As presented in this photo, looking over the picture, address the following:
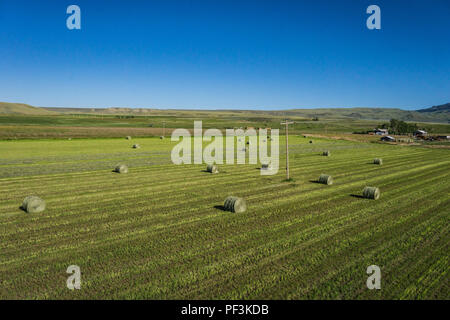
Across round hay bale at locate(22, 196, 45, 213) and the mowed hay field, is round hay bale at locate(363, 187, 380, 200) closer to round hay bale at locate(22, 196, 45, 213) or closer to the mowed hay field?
the mowed hay field

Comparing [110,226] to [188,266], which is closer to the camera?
[188,266]

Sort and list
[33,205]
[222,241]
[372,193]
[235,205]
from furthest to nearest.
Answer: [372,193] → [235,205] → [33,205] → [222,241]

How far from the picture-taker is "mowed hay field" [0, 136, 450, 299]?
33.3 feet

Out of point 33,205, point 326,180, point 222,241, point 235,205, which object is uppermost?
point 326,180

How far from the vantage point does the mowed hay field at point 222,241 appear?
10141 millimetres

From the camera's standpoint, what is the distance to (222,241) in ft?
45.9

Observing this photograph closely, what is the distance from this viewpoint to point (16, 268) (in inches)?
446

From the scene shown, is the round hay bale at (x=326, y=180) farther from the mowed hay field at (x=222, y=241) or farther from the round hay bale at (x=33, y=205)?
the round hay bale at (x=33, y=205)

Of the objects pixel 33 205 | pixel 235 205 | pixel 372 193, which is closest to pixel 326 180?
pixel 372 193

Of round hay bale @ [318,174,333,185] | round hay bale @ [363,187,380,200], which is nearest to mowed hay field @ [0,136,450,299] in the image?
round hay bale @ [363,187,380,200]

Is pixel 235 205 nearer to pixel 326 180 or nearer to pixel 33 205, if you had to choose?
pixel 326 180

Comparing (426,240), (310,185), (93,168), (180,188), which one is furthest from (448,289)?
(93,168)

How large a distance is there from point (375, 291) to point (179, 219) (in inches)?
411
